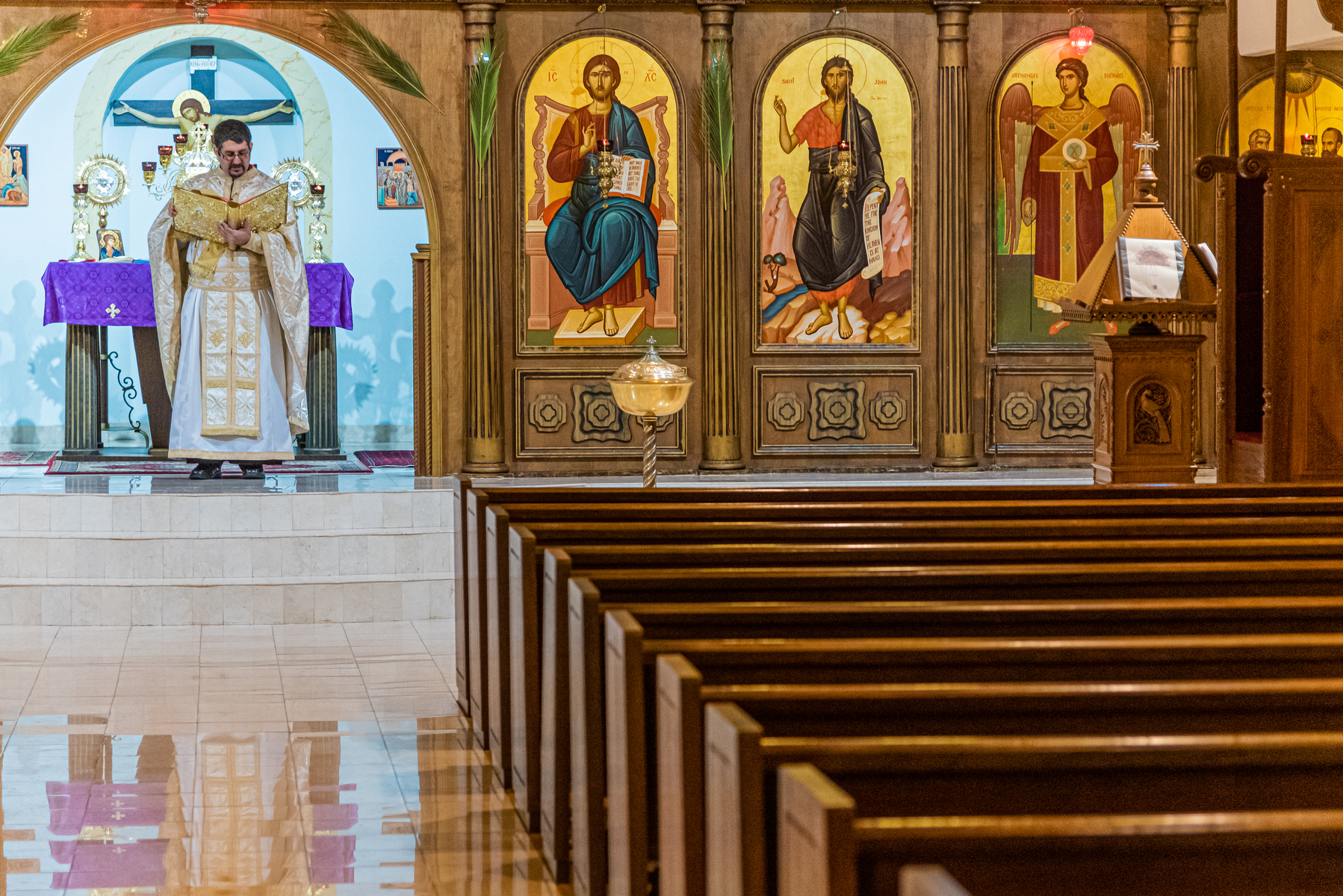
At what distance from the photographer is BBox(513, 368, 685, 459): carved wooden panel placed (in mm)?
9797

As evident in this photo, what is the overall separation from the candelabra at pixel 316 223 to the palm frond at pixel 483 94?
2.42m

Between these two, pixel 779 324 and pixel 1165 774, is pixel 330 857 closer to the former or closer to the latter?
pixel 1165 774

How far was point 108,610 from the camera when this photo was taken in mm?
7609

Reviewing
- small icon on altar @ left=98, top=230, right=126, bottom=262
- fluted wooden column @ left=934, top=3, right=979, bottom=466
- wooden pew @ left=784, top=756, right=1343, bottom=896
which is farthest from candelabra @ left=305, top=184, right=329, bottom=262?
wooden pew @ left=784, top=756, right=1343, bottom=896

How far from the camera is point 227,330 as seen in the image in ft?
30.4

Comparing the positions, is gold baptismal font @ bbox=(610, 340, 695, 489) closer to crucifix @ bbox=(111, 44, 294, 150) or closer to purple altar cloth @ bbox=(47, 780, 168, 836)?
purple altar cloth @ bbox=(47, 780, 168, 836)

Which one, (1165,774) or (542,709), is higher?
(1165,774)

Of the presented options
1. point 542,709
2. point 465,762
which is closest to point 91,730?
point 465,762

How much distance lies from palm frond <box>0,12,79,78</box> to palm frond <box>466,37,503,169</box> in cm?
248

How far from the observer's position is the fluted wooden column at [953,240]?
990 cm

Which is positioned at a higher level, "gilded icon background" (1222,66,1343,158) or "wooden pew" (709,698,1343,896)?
"gilded icon background" (1222,66,1343,158)

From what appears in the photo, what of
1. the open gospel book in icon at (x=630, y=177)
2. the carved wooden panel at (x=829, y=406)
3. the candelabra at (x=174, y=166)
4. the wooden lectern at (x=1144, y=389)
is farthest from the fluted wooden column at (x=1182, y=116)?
the candelabra at (x=174, y=166)

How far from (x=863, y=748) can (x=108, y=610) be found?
21.1 ft

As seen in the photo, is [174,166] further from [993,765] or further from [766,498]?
[993,765]
